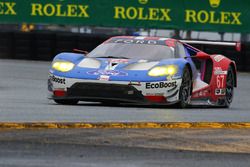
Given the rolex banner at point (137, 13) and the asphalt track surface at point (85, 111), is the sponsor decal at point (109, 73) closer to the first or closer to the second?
the asphalt track surface at point (85, 111)

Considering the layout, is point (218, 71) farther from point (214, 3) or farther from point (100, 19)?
point (100, 19)

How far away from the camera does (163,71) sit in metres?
14.1

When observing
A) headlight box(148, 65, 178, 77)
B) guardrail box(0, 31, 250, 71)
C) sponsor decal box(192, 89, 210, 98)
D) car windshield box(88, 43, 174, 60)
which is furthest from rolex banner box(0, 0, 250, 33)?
headlight box(148, 65, 178, 77)

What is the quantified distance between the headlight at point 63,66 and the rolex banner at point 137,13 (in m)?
17.9

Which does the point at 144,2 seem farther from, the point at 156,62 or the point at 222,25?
the point at 156,62

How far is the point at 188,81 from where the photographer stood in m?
14.8

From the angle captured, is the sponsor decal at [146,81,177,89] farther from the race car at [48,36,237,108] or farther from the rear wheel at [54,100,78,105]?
the rear wheel at [54,100,78,105]

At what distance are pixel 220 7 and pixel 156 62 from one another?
17.8 m

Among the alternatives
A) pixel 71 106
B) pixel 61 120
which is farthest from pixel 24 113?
pixel 71 106

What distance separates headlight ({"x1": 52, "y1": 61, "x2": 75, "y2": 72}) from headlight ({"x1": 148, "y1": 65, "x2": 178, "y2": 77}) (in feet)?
3.91

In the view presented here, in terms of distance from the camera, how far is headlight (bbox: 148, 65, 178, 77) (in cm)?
1399

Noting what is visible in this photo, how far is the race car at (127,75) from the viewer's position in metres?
13.9

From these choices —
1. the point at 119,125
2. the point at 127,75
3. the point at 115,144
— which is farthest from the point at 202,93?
the point at 115,144

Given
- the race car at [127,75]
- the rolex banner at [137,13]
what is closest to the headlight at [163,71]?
the race car at [127,75]
